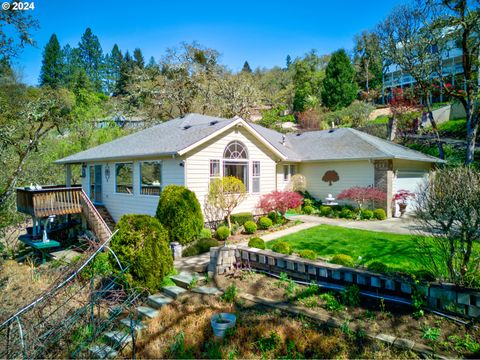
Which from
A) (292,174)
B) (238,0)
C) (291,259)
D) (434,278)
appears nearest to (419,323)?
(434,278)

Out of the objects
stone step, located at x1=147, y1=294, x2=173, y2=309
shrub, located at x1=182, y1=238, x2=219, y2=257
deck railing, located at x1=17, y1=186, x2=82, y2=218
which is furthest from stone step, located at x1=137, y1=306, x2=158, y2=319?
deck railing, located at x1=17, y1=186, x2=82, y2=218

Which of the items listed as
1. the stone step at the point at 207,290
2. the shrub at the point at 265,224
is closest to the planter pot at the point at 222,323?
the stone step at the point at 207,290

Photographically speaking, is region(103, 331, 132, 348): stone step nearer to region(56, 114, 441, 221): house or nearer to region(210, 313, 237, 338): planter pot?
region(210, 313, 237, 338): planter pot

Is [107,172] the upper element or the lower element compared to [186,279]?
upper

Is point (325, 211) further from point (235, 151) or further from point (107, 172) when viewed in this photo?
point (107, 172)

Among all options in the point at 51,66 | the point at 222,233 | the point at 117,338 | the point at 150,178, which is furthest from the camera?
the point at 51,66

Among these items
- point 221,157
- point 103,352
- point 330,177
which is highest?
point 221,157

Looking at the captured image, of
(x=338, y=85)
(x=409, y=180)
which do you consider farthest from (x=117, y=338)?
(x=338, y=85)
